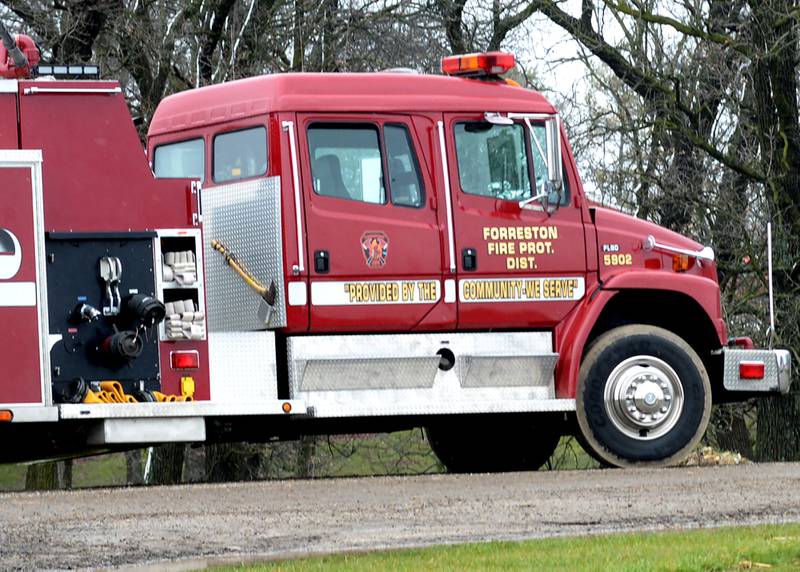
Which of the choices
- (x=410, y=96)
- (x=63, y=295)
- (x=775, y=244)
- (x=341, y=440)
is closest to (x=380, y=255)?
(x=410, y=96)

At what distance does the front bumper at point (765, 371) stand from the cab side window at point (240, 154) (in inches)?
151

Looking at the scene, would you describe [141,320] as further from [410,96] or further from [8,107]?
[410,96]

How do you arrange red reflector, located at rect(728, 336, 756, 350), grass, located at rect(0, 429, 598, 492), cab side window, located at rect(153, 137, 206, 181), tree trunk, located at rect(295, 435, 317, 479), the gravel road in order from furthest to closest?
grass, located at rect(0, 429, 598, 492), tree trunk, located at rect(295, 435, 317, 479), red reflector, located at rect(728, 336, 756, 350), cab side window, located at rect(153, 137, 206, 181), the gravel road

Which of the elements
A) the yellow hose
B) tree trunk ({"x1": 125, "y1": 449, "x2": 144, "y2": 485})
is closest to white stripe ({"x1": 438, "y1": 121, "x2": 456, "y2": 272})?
the yellow hose

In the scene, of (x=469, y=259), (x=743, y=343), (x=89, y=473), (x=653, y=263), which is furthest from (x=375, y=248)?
(x=89, y=473)

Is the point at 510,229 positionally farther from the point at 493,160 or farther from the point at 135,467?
the point at 135,467

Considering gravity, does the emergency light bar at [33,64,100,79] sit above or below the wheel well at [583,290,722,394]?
above

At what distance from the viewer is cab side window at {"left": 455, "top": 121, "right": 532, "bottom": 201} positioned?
497 inches

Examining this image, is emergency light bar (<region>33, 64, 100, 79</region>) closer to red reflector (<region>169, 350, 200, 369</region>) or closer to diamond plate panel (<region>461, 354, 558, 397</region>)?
red reflector (<region>169, 350, 200, 369</region>)

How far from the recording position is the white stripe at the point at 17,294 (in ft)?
36.2

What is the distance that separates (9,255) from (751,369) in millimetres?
5581

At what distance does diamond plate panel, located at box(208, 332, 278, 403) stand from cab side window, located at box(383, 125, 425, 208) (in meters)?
1.36

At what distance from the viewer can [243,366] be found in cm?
1198

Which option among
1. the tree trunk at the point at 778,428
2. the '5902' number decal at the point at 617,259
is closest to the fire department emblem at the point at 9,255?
the '5902' number decal at the point at 617,259
